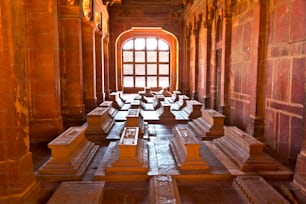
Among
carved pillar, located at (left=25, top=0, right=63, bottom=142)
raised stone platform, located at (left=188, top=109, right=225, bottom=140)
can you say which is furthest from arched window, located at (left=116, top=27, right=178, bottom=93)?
carved pillar, located at (left=25, top=0, right=63, bottom=142)

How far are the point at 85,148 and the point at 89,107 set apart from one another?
4422 millimetres

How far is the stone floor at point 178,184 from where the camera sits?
3771 mm

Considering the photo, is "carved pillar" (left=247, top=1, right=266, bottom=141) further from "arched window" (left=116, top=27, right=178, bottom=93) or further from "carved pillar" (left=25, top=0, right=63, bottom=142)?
"arched window" (left=116, top=27, right=178, bottom=93)

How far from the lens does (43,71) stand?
6.32 meters

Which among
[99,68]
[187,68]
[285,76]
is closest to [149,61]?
[187,68]

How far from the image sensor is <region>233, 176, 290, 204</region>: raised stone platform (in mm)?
3496

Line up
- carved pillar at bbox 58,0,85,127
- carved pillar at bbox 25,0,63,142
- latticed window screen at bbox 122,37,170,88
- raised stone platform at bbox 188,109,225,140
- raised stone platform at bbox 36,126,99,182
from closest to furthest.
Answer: raised stone platform at bbox 36,126,99,182, carved pillar at bbox 25,0,63,142, raised stone platform at bbox 188,109,225,140, carved pillar at bbox 58,0,85,127, latticed window screen at bbox 122,37,170,88

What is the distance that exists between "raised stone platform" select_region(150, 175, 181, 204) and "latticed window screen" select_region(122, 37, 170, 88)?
12710mm

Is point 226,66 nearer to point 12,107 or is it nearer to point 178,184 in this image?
point 178,184

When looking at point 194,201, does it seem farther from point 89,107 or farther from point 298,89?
point 89,107

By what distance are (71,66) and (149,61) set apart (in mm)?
8839

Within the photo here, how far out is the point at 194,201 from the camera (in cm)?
371

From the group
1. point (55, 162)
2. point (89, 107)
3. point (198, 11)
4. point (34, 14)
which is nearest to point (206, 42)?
point (198, 11)

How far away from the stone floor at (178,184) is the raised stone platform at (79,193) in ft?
0.51
